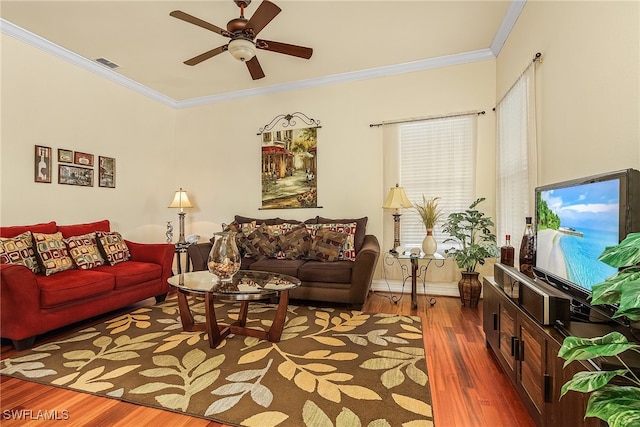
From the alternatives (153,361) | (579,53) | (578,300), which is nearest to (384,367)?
(578,300)

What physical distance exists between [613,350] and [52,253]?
3760 millimetres

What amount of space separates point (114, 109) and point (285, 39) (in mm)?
2569

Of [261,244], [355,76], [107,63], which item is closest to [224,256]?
[261,244]

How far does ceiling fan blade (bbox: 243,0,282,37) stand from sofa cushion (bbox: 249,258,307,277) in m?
2.25

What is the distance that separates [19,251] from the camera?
2.59 m

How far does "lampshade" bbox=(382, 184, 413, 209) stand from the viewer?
3.61 meters

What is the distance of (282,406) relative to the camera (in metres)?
1.65

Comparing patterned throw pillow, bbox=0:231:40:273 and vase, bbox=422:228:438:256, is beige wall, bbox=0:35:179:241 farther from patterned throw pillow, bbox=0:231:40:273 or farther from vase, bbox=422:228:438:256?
vase, bbox=422:228:438:256

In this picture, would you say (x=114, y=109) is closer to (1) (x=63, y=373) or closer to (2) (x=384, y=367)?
(1) (x=63, y=373)

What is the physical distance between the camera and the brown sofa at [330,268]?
3.15m

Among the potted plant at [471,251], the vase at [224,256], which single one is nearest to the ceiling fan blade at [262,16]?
the vase at [224,256]

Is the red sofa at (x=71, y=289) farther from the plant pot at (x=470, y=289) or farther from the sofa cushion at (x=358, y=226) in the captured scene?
the plant pot at (x=470, y=289)

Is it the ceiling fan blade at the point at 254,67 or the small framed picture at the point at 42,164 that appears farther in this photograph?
the small framed picture at the point at 42,164

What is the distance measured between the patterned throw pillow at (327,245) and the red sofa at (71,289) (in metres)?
1.70
